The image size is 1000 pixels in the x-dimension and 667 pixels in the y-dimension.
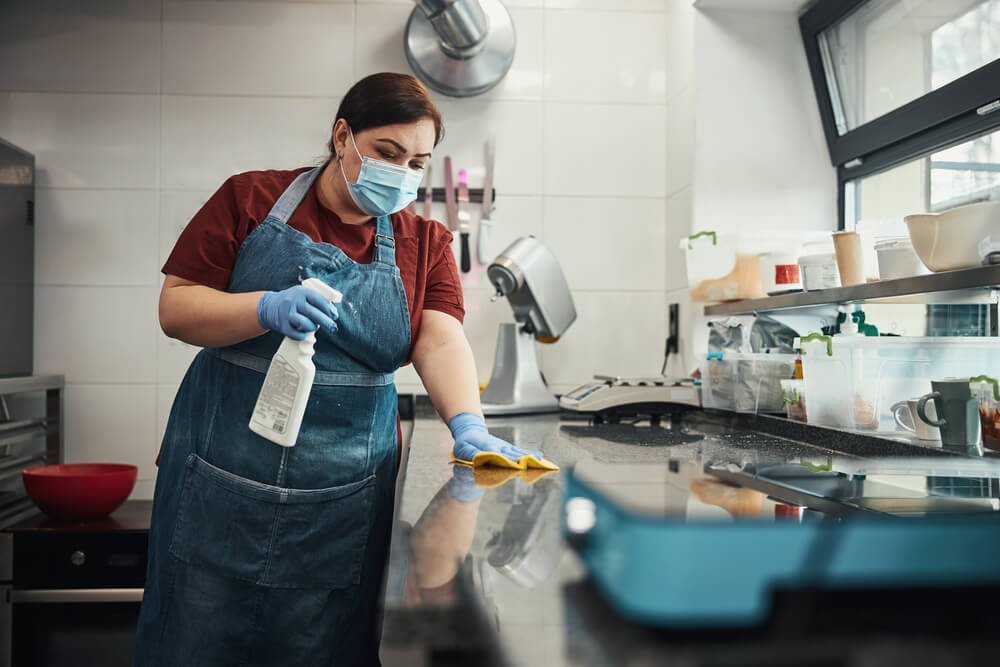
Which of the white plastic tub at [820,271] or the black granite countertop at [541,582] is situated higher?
the white plastic tub at [820,271]

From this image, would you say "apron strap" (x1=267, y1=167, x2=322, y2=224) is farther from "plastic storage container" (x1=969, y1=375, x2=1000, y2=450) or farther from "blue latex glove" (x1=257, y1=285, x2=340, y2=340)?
"plastic storage container" (x1=969, y1=375, x2=1000, y2=450)

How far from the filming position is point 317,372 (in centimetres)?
134

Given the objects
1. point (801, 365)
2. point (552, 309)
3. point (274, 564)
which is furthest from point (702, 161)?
point (274, 564)

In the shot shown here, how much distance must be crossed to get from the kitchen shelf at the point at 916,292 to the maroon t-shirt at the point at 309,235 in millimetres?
758

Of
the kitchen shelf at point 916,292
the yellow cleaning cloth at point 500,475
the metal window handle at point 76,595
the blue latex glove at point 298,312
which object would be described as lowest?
the metal window handle at point 76,595

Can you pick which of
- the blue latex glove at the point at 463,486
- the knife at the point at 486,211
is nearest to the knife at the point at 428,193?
the knife at the point at 486,211

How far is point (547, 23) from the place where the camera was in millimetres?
2617

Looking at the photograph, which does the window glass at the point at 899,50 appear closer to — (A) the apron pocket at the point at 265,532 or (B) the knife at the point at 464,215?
(B) the knife at the point at 464,215

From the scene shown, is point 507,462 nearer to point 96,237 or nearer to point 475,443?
point 475,443

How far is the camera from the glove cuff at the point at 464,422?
4.34ft

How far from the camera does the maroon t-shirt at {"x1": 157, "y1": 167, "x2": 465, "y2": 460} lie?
1330 millimetres

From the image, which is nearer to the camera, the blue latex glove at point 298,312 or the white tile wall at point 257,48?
the blue latex glove at point 298,312

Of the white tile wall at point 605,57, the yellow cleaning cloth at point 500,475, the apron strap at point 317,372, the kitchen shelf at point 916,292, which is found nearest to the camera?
the yellow cleaning cloth at point 500,475

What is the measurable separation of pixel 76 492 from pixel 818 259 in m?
1.88
